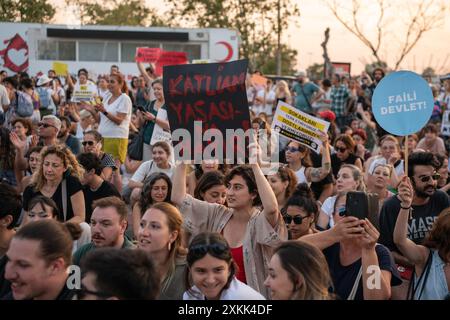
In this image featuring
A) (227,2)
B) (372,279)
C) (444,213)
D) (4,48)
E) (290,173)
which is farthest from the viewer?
(227,2)

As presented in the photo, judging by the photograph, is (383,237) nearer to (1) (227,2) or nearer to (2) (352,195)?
(2) (352,195)

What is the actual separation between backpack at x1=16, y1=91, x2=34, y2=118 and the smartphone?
33.3 feet

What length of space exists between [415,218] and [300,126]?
9.89 ft

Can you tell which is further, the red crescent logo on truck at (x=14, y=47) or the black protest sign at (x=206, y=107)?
the red crescent logo on truck at (x=14, y=47)

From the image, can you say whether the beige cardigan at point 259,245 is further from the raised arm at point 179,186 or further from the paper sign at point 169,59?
the paper sign at point 169,59

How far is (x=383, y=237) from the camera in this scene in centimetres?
621

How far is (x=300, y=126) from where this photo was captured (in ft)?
30.0

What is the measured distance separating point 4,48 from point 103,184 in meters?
20.6

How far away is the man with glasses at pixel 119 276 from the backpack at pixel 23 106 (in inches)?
423

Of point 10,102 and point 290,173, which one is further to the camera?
point 10,102

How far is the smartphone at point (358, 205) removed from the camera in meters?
4.80

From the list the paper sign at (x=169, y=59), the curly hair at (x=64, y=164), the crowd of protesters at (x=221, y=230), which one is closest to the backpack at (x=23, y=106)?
the crowd of protesters at (x=221, y=230)

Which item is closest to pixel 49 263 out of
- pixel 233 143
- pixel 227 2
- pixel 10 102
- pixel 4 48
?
pixel 233 143
